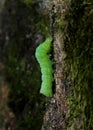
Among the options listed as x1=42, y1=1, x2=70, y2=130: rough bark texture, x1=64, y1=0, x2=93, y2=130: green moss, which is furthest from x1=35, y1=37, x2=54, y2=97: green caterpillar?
x1=64, y1=0, x2=93, y2=130: green moss

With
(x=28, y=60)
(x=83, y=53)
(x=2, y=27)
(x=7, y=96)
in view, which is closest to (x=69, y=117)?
(x=83, y=53)

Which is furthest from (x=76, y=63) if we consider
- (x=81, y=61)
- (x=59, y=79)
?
(x=59, y=79)

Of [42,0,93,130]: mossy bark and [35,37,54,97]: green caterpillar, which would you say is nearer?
[42,0,93,130]: mossy bark

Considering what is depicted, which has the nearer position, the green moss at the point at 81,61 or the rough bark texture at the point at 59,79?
the green moss at the point at 81,61

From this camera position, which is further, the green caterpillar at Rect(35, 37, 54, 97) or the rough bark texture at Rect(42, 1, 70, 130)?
the green caterpillar at Rect(35, 37, 54, 97)

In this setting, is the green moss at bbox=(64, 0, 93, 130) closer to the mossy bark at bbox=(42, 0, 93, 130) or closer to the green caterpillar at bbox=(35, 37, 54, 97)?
the mossy bark at bbox=(42, 0, 93, 130)

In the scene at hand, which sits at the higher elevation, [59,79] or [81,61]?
[81,61]

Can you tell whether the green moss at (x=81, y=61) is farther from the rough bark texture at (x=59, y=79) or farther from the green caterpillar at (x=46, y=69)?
the green caterpillar at (x=46, y=69)

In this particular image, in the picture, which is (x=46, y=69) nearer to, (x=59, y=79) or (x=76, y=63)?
(x=59, y=79)

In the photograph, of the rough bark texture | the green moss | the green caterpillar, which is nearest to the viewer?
the green moss

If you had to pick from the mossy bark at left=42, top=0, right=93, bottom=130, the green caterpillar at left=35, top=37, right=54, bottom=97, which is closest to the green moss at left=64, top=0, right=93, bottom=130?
the mossy bark at left=42, top=0, right=93, bottom=130

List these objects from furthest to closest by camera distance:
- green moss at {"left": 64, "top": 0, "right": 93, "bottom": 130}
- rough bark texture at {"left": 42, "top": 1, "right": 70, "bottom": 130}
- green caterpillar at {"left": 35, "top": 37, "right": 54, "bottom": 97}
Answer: green caterpillar at {"left": 35, "top": 37, "right": 54, "bottom": 97} < rough bark texture at {"left": 42, "top": 1, "right": 70, "bottom": 130} < green moss at {"left": 64, "top": 0, "right": 93, "bottom": 130}

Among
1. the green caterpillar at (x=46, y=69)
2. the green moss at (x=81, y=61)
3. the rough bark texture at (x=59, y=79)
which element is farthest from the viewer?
the green caterpillar at (x=46, y=69)

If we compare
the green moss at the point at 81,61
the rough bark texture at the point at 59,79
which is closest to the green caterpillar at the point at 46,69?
the rough bark texture at the point at 59,79
